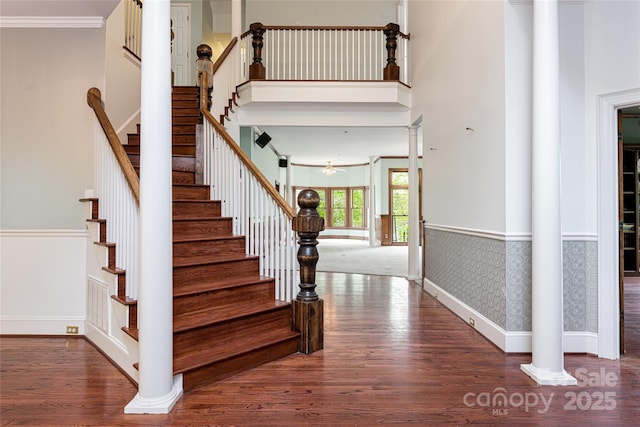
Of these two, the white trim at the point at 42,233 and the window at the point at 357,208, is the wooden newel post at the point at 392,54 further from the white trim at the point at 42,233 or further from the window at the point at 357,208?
the window at the point at 357,208

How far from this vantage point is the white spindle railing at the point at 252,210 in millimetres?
2883

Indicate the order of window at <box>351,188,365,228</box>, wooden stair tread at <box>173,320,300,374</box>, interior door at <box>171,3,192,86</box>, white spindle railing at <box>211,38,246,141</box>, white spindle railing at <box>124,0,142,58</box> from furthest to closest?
window at <box>351,188,365,228</box> → interior door at <box>171,3,192,86</box> → white spindle railing at <box>211,38,246,141</box> → white spindle railing at <box>124,0,142,58</box> → wooden stair tread at <box>173,320,300,374</box>

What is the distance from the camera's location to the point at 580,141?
276 cm

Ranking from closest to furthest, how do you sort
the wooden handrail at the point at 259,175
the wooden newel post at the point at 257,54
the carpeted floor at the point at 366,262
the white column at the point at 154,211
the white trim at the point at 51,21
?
the white column at the point at 154,211 < the wooden handrail at the point at 259,175 < the white trim at the point at 51,21 < the wooden newel post at the point at 257,54 < the carpeted floor at the point at 366,262

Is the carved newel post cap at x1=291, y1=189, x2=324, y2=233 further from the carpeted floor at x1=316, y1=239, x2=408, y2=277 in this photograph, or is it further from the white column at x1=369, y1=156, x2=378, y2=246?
the white column at x1=369, y1=156, x2=378, y2=246

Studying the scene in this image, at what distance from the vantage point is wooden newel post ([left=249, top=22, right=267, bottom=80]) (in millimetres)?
5375

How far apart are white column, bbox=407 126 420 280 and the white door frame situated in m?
3.03

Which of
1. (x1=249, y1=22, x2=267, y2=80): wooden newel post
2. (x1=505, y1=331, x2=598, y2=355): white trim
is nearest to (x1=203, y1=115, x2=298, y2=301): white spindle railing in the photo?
(x1=505, y1=331, x2=598, y2=355): white trim

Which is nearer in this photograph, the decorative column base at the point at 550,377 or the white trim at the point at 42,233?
the decorative column base at the point at 550,377

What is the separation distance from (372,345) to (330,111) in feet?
12.7

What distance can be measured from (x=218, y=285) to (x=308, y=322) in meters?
0.77

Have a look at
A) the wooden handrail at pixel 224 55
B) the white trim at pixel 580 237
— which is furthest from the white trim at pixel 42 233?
the white trim at pixel 580 237

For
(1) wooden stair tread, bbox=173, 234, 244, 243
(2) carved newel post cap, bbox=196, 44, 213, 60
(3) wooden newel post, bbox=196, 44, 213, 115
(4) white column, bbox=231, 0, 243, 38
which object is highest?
(4) white column, bbox=231, 0, 243, 38

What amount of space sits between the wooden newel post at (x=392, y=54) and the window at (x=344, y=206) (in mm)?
8330
